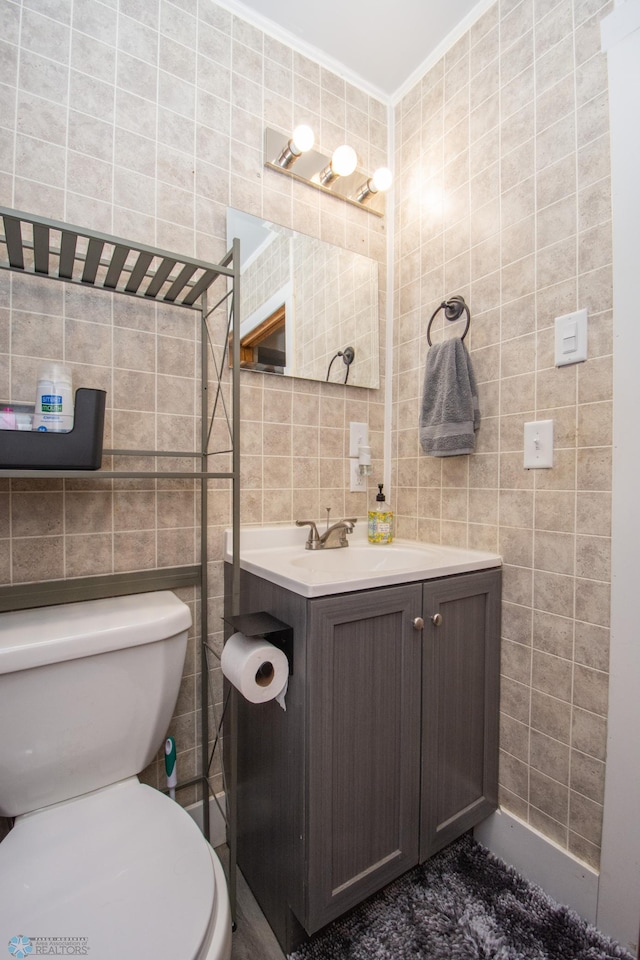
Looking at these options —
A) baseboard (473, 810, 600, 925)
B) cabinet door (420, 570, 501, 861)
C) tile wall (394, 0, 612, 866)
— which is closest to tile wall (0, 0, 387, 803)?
tile wall (394, 0, 612, 866)

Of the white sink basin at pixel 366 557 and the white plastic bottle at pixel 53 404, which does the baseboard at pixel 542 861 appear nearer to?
the white sink basin at pixel 366 557

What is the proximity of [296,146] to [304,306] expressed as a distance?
0.48m

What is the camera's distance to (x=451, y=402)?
130cm

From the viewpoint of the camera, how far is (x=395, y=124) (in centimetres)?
170

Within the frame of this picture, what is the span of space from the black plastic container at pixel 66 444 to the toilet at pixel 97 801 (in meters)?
0.35

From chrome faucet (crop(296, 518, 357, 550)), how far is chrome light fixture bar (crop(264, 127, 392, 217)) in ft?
3.88

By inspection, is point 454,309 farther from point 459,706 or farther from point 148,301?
point 459,706

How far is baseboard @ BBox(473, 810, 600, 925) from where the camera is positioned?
1.03 meters

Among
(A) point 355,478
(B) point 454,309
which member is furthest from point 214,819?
(B) point 454,309

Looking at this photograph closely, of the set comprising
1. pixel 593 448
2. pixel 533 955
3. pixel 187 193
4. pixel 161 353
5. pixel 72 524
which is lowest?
pixel 533 955

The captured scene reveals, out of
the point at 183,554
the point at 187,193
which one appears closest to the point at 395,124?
the point at 187,193

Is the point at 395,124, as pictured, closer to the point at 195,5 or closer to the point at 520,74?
the point at 520,74

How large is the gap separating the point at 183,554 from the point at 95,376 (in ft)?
1.80

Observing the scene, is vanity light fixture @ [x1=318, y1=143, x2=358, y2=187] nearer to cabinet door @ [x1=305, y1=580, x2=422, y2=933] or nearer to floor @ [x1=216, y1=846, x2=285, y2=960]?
cabinet door @ [x1=305, y1=580, x2=422, y2=933]
